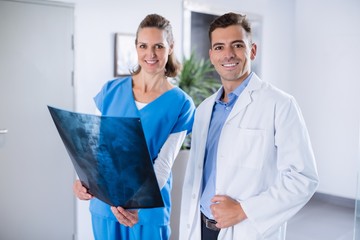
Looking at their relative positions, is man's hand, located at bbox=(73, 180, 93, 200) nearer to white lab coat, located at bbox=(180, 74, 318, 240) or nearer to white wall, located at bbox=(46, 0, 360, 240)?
white lab coat, located at bbox=(180, 74, 318, 240)

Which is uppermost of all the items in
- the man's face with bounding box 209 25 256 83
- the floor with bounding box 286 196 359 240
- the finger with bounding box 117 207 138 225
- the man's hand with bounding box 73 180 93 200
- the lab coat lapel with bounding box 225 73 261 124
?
the man's face with bounding box 209 25 256 83

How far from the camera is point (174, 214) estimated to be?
3037 mm

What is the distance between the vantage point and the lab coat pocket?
1234 millimetres

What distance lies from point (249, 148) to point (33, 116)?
7.07ft

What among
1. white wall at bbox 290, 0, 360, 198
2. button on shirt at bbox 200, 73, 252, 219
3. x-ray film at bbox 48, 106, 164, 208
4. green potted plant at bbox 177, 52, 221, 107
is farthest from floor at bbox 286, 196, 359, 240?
x-ray film at bbox 48, 106, 164, 208

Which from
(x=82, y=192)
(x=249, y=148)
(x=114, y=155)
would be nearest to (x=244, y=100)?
(x=249, y=148)

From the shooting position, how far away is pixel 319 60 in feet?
15.9

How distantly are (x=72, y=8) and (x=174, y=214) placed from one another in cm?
181

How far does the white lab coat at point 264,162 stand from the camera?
3.86 ft

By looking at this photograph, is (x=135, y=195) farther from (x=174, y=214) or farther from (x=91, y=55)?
(x=91, y=55)

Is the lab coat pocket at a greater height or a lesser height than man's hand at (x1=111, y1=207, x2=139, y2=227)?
greater

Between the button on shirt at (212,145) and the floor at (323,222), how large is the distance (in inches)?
97.2

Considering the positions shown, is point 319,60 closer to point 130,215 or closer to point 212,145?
point 212,145

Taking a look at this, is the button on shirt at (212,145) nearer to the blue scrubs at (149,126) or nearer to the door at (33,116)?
the blue scrubs at (149,126)
